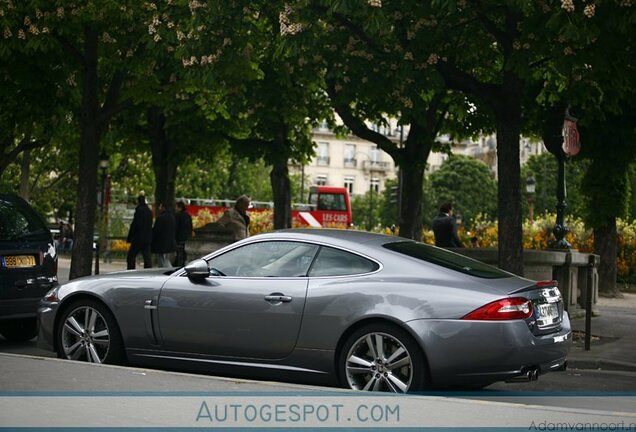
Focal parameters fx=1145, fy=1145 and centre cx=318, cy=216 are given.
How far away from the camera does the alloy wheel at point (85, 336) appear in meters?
10.1

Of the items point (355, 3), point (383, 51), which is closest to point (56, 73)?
point (383, 51)

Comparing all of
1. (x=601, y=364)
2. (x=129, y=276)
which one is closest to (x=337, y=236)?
(x=129, y=276)

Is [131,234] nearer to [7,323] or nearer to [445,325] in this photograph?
[7,323]

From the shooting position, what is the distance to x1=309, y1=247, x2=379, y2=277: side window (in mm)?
9055

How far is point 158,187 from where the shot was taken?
30844mm

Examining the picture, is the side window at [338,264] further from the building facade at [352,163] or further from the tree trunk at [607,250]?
the building facade at [352,163]

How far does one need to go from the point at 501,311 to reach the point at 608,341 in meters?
7.11

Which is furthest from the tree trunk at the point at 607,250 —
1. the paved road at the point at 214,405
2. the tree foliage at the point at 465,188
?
the tree foliage at the point at 465,188

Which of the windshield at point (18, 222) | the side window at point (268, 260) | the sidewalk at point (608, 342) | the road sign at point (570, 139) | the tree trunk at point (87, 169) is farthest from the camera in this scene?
the tree trunk at point (87, 169)

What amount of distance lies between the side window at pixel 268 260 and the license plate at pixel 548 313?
6.14 ft

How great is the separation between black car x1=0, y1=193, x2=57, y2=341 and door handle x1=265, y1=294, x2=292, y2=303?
4419 millimetres

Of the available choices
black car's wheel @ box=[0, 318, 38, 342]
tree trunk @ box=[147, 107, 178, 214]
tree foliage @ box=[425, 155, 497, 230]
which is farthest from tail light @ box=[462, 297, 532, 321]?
tree foliage @ box=[425, 155, 497, 230]

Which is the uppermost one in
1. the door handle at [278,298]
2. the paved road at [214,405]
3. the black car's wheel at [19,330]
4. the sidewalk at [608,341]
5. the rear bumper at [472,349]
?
the door handle at [278,298]

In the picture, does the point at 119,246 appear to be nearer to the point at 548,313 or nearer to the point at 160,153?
the point at 160,153
